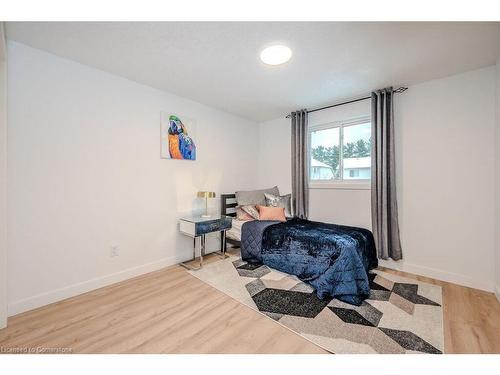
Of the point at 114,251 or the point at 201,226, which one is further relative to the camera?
the point at 201,226

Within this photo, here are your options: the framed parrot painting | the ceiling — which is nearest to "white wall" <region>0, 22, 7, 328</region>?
the ceiling

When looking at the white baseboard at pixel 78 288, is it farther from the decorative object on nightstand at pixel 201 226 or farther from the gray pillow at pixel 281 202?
the gray pillow at pixel 281 202

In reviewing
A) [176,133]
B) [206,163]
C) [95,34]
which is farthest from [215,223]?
[95,34]

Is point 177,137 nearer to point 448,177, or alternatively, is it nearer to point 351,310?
point 351,310

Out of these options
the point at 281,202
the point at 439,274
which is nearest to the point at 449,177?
the point at 439,274

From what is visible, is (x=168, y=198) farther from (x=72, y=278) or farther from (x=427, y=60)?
(x=427, y=60)

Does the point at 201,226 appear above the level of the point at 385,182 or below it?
below

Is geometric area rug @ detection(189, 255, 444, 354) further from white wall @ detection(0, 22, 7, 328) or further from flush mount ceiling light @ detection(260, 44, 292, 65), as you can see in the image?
flush mount ceiling light @ detection(260, 44, 292, 65)

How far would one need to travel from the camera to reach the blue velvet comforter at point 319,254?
2.14 metres

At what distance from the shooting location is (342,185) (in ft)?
11.0

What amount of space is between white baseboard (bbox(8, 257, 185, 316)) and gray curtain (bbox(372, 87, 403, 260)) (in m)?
2.83

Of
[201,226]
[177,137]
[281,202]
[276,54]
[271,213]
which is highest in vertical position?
[276,54]

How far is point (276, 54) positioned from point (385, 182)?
6.67 feet

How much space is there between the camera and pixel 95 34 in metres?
1.79
